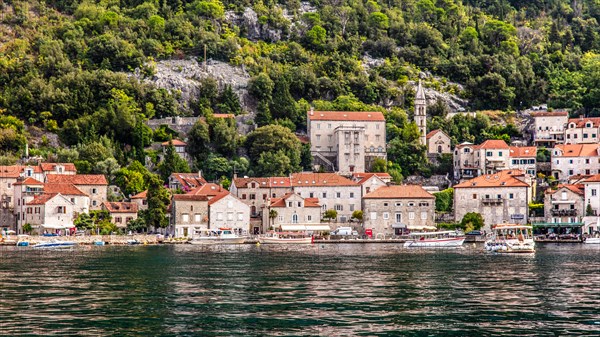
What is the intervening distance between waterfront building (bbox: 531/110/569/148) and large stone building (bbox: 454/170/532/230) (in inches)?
862

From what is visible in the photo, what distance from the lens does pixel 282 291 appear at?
40.8m

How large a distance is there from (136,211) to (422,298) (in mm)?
56830

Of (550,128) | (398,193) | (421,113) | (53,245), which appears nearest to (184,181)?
(53,245)

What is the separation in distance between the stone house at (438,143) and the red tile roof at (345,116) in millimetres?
5798

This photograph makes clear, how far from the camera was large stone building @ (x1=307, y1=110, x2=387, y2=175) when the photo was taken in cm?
10606

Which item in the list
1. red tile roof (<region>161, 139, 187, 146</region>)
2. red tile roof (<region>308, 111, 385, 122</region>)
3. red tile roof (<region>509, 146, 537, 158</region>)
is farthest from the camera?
red tile roof (<region>308, 111, 385, 122</region>)

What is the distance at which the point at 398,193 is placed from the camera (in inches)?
3595

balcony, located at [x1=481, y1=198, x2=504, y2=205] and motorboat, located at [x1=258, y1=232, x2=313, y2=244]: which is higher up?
balcony, located at [x1=481, y1=198, x2=504, y2=205]

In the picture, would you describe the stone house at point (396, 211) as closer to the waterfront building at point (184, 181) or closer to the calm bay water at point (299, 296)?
the waterfront building at point (184, 181)

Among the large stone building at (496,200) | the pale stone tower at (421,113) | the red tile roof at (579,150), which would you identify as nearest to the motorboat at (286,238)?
the large stone building at (496,200)

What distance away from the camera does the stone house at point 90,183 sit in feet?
304

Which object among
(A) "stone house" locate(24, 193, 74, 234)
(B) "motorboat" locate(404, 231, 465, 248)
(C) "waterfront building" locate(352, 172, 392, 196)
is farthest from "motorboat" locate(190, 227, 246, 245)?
(B) "motorboat" locate(404, 231, 465, 248)

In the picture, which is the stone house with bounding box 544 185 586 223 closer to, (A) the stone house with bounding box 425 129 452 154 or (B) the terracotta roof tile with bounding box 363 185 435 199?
(B) the terracotta roof tile with bounding box 363 185 435 199

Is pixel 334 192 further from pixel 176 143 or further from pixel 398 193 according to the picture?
pixel 176 143
